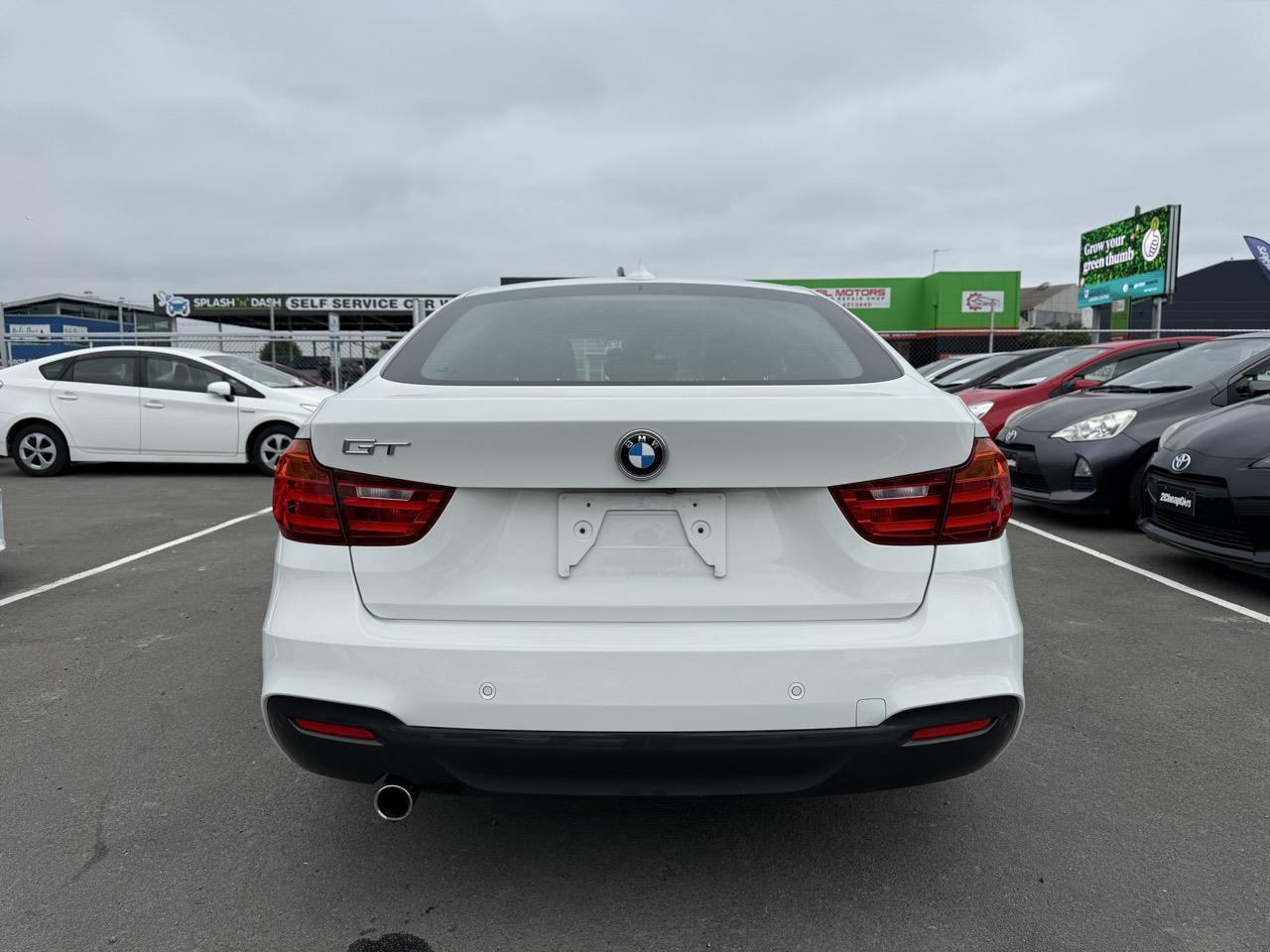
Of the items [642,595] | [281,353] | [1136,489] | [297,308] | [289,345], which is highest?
[297,308]

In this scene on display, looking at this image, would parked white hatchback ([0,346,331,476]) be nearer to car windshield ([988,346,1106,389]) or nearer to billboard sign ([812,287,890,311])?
car windshield ([988,346,1106,389])

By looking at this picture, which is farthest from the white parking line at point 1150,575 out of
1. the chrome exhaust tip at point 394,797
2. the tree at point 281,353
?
the tree at point 281,353

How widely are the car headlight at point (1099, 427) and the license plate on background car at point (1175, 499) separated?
4.76 ft

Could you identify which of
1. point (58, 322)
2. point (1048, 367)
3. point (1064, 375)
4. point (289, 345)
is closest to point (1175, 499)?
point (1064, 375)

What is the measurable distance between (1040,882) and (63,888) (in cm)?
243

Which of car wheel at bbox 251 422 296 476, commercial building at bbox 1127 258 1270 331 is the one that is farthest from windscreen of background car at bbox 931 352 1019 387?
commercial building at bbox 1127 258 1270 331

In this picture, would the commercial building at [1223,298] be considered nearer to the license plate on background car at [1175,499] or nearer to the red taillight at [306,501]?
the license plate on background car at [1175,499]

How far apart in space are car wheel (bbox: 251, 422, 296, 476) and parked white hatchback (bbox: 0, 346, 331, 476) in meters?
0.01

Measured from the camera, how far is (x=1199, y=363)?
700 centimetres

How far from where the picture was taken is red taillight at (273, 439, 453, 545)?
1.95 meters

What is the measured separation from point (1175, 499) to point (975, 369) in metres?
8.06

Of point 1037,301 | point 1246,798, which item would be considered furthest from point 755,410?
point 1037,301

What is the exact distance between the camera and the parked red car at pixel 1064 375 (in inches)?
351

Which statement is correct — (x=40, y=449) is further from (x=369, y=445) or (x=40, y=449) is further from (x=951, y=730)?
(x=951, y=730)
